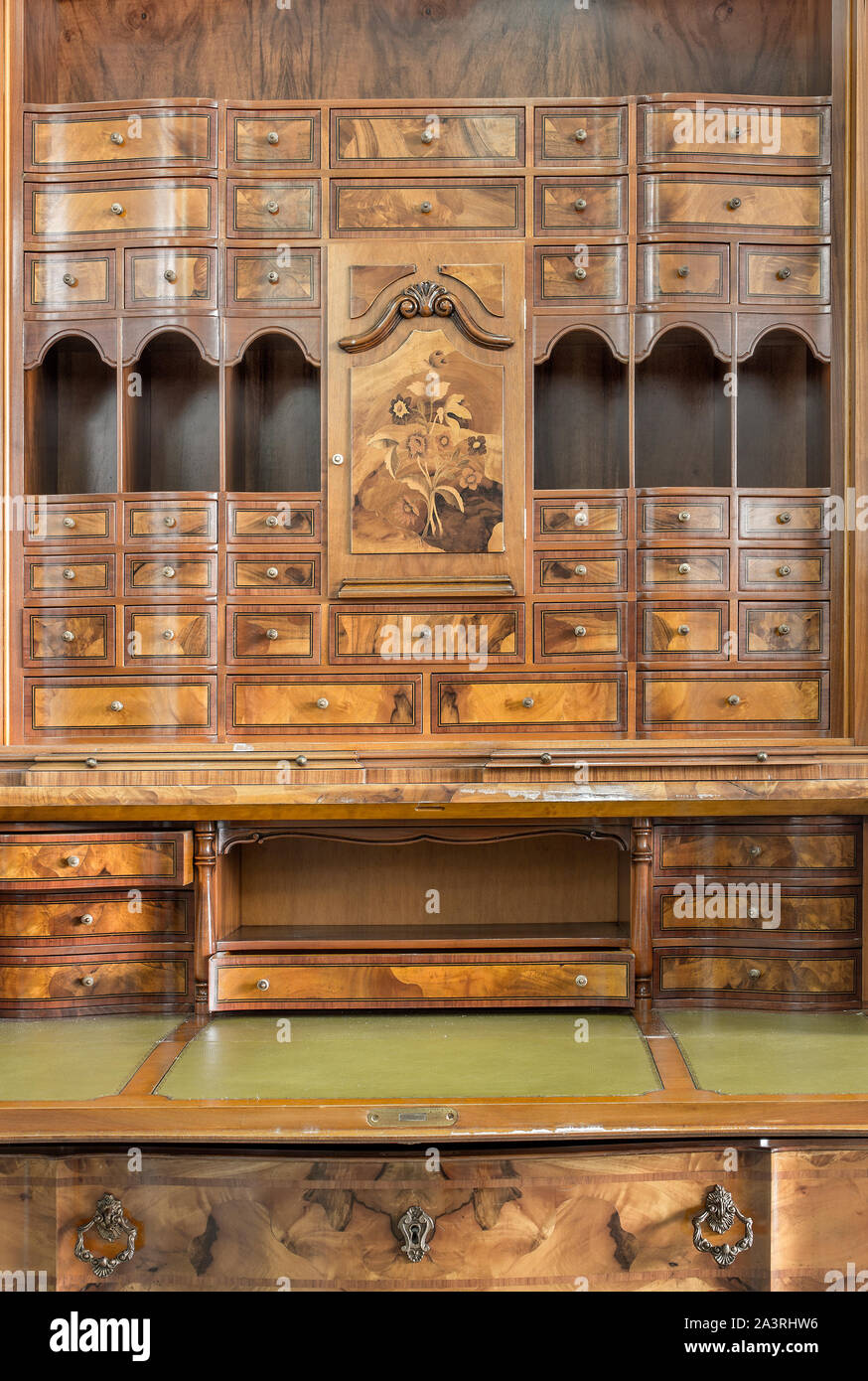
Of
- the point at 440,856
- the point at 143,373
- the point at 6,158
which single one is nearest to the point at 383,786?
A: the point at 440,856

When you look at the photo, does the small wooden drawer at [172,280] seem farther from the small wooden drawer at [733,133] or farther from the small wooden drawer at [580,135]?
the small wooden drawer at [733,133]

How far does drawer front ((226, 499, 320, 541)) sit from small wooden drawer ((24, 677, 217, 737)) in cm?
48

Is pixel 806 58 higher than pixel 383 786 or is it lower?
higher

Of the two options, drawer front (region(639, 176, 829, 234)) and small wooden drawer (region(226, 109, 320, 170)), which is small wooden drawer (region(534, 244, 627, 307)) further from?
small wooden drawer (region(226, 109, 320, 170))

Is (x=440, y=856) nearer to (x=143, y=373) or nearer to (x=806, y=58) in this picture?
(x=143, y=373)

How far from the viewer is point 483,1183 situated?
223 centimetres

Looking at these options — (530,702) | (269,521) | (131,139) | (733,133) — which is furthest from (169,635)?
(733,133)

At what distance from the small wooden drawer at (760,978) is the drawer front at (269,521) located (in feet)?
5.53

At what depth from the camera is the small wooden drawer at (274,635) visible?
125 inches

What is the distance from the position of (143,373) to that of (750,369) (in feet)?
6.89

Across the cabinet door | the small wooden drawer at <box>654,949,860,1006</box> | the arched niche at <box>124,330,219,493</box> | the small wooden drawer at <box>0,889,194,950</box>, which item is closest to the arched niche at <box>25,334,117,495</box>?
the arched niche at <box>124,330,219,493</box>

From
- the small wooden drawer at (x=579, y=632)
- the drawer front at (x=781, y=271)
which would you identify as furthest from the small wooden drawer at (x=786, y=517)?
the drawer front at (x=781, y=271)

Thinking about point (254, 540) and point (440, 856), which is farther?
point (440, 856)

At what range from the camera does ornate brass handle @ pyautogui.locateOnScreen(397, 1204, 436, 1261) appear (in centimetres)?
220
